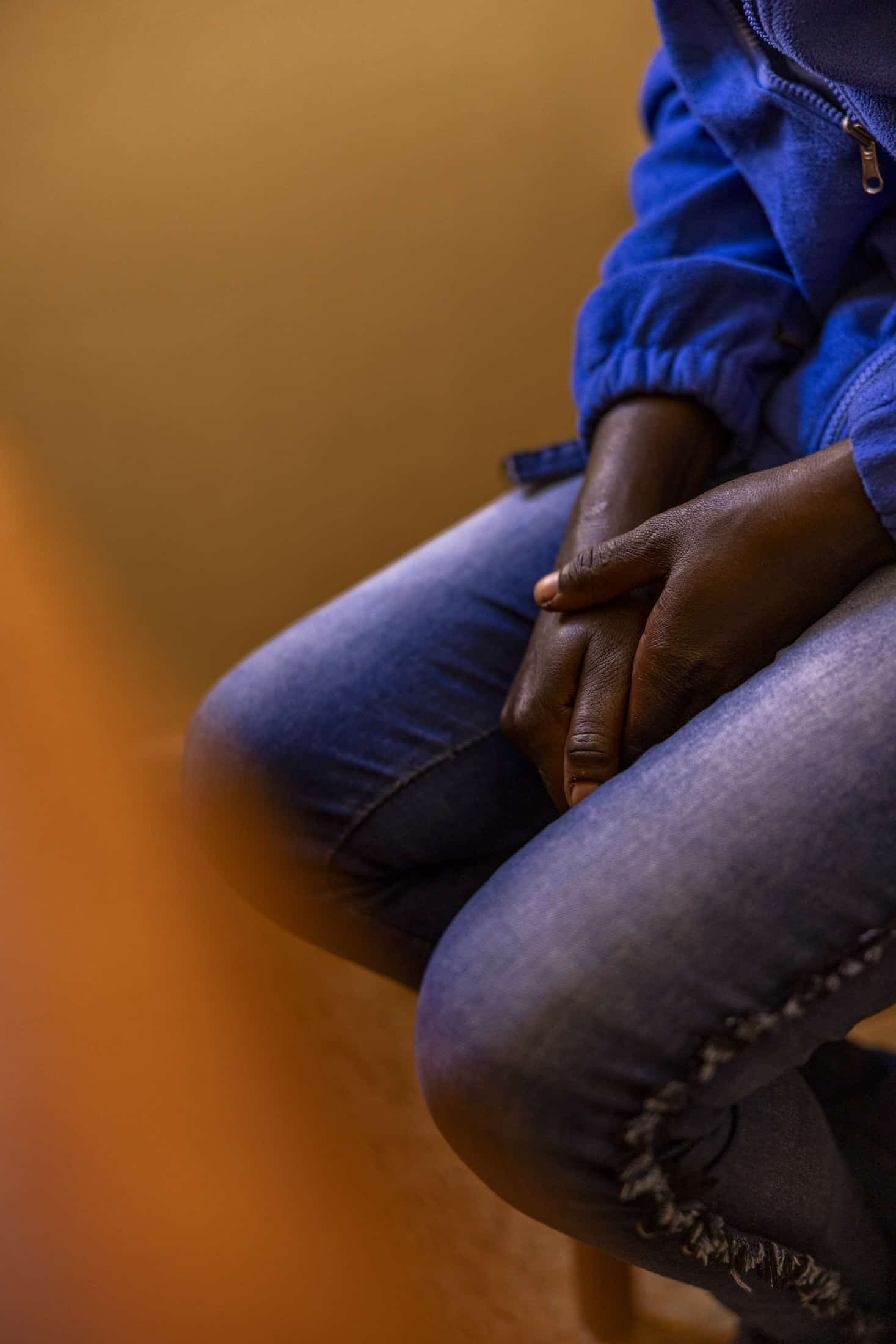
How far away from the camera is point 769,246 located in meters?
0.60

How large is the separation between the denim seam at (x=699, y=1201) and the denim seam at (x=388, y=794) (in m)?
0.26

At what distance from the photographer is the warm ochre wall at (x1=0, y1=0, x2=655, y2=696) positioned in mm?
778

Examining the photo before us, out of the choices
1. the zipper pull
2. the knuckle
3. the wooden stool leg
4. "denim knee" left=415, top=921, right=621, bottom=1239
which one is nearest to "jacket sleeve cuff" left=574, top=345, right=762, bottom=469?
the zipper pull

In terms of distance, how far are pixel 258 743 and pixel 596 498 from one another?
255 mm

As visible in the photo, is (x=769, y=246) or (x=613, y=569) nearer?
(x=613, y=569)

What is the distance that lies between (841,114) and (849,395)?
0.14 meters

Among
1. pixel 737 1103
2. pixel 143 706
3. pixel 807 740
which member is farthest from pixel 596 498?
pixel 143 706

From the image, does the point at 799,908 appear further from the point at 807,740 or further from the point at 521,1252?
the point at 521,1252

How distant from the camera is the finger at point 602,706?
486 mm

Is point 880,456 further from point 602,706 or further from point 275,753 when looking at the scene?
point 275,753

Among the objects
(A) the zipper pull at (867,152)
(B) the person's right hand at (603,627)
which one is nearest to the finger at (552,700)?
(B) the person's right hand at (603,627)

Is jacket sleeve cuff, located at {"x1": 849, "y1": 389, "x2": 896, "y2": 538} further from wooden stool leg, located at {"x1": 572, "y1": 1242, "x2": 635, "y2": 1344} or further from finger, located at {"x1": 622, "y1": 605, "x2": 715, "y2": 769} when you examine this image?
wooden stool leg, located at {"x1": 572, "y1": 1242, "x2": 635, "y2": 1344}

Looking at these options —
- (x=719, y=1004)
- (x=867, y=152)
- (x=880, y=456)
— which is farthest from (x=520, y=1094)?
(x=867, y=152)

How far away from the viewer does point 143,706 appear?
1.00 meters
